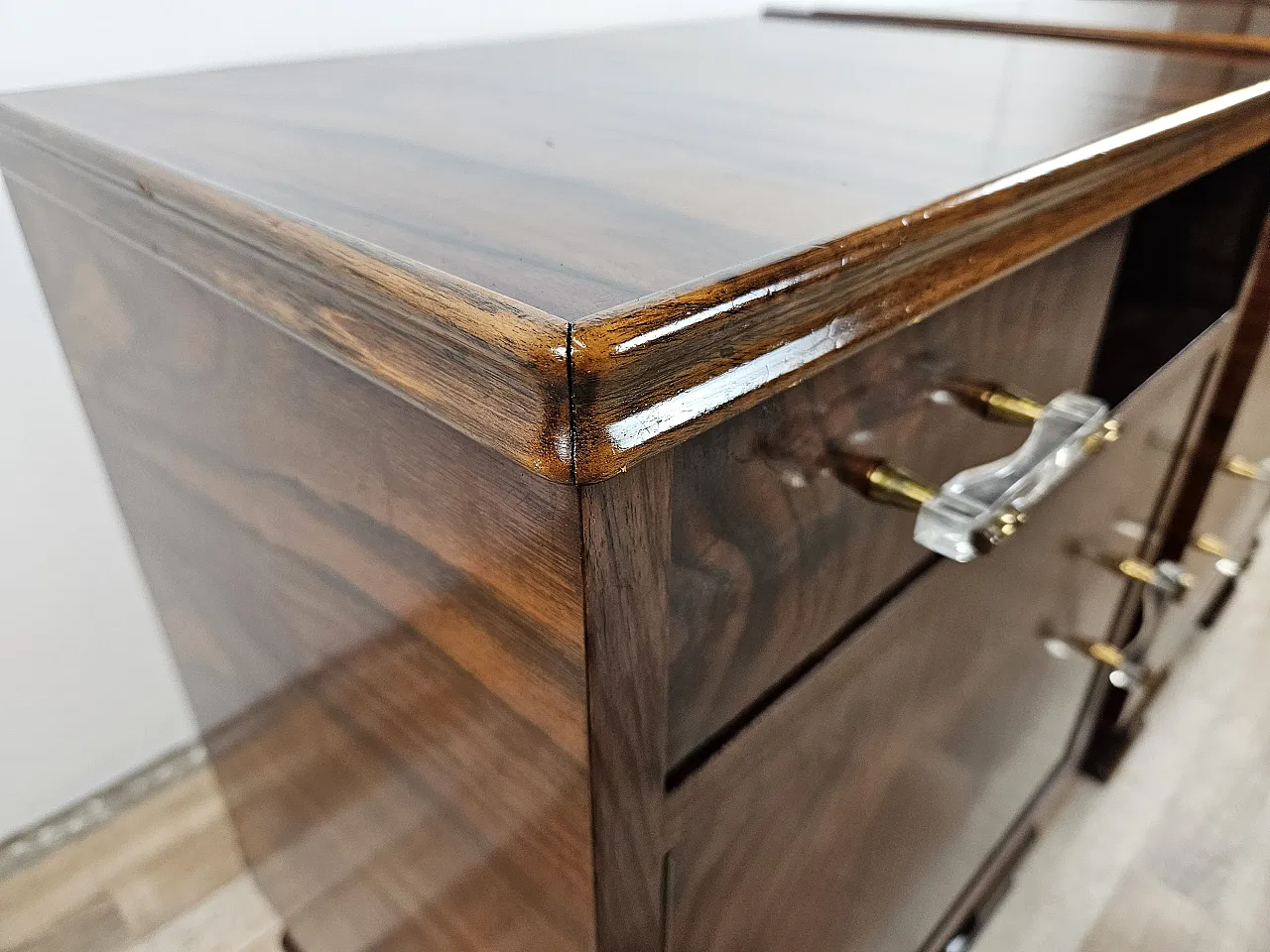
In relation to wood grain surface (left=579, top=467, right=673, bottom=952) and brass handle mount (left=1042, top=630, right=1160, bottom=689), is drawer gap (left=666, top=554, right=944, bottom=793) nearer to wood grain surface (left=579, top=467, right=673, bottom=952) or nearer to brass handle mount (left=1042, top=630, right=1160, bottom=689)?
wood grain surface (left=579, top=467, right=673, bottom=952)

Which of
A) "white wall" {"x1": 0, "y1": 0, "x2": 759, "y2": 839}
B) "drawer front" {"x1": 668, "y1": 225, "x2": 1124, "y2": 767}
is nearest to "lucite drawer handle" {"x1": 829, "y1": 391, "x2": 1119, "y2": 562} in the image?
"drawer front" {"x1": 668, "y1": 225, "x2": 1124, "y2": 767}

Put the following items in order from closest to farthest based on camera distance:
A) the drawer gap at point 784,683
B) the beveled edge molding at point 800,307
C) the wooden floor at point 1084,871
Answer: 1. the beveled edge molding at point 800,307
2. the drawer gap at point 784,683
3. the wooden floor at point 1084,871

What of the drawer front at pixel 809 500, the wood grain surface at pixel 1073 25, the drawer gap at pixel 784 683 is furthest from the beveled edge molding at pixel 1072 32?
the drawer gap at pixel 784 683

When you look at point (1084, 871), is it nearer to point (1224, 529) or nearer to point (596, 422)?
point (1224, 529)

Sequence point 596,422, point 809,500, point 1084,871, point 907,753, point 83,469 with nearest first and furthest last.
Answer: point 596,422
point 809,500
point 907,753
point 83,469
point 1084,871

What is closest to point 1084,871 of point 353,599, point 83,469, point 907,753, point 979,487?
point 907,753

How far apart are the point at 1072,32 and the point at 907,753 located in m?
0.51

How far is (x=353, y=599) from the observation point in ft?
1.19

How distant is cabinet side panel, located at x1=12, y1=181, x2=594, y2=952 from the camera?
10.9 inches

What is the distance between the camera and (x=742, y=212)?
10.9 inches

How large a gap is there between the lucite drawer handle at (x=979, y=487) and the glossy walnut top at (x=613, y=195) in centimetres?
7

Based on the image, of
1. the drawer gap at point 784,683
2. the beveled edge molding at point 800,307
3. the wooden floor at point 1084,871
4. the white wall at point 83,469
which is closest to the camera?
the beveled edge molding at point 800,307

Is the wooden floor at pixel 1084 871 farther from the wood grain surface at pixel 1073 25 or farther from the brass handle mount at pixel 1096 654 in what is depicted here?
the wood grain surface at pixel 1073 25

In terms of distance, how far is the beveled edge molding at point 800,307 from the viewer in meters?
0.21
